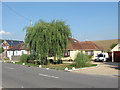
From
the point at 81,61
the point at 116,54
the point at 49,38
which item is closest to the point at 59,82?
the point at 81,61

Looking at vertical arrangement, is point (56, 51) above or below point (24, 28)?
below

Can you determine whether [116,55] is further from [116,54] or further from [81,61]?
[81,61]

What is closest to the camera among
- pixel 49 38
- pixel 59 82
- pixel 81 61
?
pixel 59 82

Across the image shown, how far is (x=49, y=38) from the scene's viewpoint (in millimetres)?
21094

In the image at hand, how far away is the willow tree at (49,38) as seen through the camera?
21.3 m

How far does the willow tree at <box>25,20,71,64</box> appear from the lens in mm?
21312

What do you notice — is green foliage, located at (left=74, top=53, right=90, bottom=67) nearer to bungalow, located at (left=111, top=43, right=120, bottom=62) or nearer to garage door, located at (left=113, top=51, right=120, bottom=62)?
bungalow, located at (left=111, top=43, right=120, bottom=62)

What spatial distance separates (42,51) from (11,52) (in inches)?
1220

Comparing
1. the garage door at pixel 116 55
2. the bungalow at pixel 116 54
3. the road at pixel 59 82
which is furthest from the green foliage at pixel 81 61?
the garage door at pixel 116 55

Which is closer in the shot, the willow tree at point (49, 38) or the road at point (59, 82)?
the road at point (59, 82)

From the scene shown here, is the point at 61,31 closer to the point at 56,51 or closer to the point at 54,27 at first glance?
the point at 54,27

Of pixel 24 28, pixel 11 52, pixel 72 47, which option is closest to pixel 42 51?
pixel 24 28

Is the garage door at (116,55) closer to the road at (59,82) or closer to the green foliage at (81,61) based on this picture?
the green foliage at (81,61)

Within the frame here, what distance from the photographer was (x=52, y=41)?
2175cm
